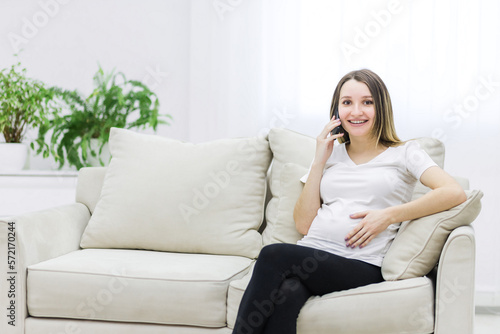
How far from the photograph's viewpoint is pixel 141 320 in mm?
1664

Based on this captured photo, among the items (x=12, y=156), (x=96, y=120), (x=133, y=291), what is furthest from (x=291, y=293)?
(x=12, y=156)

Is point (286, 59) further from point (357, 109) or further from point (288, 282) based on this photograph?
point (288, 282)

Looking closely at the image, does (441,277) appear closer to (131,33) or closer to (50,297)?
(50,297)

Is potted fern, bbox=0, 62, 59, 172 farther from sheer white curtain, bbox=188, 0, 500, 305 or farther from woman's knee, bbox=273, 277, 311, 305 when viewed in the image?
woman's knee, bbox=273, 277, 311, 305

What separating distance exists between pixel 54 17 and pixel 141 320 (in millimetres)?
2206

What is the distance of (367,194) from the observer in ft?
5.38

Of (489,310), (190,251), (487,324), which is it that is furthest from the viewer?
(489,310)

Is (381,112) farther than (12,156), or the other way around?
(12,156)

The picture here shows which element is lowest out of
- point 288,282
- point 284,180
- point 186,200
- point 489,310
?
point 489,310

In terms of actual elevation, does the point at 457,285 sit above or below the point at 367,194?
below

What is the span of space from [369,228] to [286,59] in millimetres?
1570

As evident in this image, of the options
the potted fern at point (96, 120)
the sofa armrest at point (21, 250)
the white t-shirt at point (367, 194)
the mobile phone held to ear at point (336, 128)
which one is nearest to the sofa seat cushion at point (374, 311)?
the white t-shirt at point (367, 194)

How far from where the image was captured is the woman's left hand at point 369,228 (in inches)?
61.1

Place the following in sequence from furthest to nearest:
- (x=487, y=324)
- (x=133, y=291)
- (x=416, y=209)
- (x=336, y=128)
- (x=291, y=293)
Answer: (x=487, y=324), (x=336, y=128), (x=133, y=291), (x=416, y=209), (x=291, y=293)
